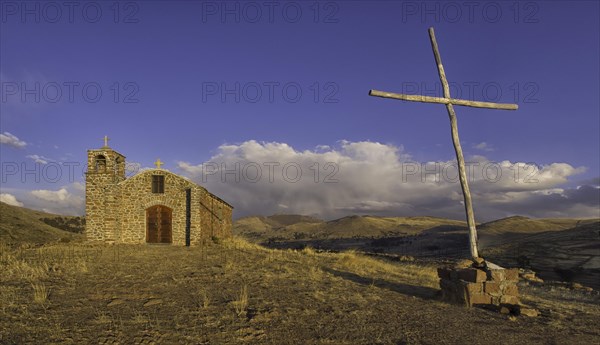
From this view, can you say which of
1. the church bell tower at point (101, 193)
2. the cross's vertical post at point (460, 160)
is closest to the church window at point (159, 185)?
the church bell tower at point (101, 193)

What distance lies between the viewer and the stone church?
937 inches

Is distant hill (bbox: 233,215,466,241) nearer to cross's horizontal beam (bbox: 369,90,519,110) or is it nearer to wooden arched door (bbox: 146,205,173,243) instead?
wooden arched door (bbox: 146,205,173,243)

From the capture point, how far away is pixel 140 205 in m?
24.1

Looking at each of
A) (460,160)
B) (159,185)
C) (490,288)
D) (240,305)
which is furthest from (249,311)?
(159,185)

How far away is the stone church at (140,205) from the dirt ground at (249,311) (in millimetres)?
10720

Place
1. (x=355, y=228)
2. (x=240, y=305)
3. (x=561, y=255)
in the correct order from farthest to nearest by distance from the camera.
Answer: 1. (x=355, y=228)
2. (x=561, y=255)
3. (x=240, y=305)

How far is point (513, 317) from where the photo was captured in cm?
800

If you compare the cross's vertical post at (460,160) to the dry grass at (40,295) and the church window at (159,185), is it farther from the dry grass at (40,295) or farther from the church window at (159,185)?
the church window at (159,185)

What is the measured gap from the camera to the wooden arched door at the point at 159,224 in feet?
78.8

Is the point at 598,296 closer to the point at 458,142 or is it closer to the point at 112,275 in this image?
the point at 458,142

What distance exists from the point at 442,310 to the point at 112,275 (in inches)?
376

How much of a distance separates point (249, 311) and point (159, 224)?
1817 cm

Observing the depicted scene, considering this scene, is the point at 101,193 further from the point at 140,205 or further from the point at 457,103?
the point at 457,103

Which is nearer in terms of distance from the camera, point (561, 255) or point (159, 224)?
point (561, 255)
